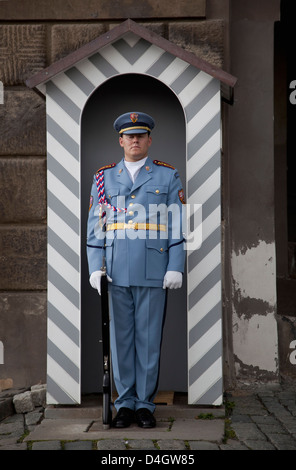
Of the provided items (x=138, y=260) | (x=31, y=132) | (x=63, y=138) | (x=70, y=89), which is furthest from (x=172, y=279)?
(x=31, y=132)

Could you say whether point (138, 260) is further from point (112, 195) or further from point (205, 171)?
point (205, 171)

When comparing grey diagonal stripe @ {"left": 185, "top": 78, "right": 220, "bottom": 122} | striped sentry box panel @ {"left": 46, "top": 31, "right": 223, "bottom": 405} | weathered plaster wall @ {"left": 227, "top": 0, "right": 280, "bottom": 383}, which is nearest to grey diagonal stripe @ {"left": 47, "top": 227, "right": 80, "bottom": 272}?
striped sentry box panel @ {"left": 46, "top": 31, "right": 223, "bottom": 405}

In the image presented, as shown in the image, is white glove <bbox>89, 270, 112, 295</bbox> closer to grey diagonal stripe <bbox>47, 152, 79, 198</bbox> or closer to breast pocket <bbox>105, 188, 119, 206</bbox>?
breast pocket <bbox>105, 188, 119, 206</bbox>

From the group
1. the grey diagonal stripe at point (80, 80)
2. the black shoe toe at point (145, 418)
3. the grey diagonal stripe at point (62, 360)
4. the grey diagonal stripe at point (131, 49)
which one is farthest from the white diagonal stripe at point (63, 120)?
the black shoe toe at point (145, 418)

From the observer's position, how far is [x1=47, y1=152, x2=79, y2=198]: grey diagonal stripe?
15.3ft

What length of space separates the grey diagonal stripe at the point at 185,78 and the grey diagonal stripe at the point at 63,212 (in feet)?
3.26

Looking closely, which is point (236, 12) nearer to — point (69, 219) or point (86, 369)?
point (69, 219)

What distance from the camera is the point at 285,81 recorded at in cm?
645

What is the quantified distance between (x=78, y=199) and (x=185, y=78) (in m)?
0.99

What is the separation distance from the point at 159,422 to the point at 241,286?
141 centimetres

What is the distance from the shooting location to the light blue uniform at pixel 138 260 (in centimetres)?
444

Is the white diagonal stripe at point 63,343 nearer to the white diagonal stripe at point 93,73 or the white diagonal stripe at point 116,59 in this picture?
the white diagonal stripe at point 93,73

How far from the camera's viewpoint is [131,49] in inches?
182
